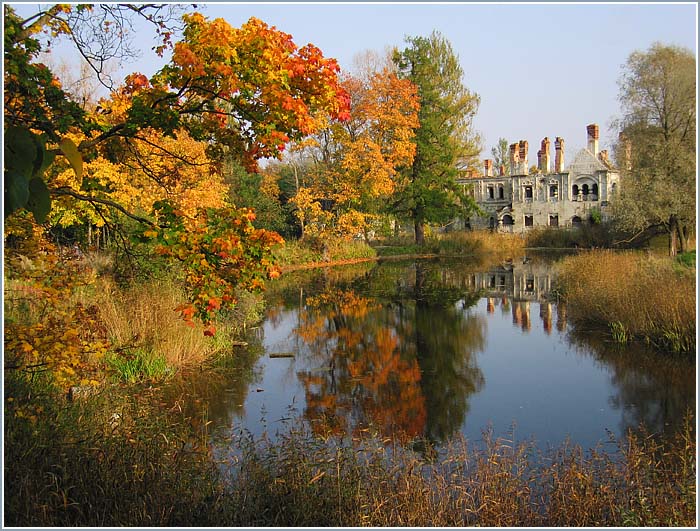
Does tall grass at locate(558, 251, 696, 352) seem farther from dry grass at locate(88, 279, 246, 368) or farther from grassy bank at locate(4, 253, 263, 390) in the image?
dry grass at locate(88, 279, 246, 368)

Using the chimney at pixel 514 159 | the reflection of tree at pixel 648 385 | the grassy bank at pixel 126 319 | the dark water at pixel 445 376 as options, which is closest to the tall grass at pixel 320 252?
the dark water at pixel 445 376

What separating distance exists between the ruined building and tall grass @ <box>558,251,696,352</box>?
1204 inches

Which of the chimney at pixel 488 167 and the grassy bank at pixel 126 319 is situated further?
the chimney at pixel 488 167

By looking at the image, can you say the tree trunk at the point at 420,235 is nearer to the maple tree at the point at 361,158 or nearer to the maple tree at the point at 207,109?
the maple tree at the point at 361,158

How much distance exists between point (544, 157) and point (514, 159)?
2.62 metres

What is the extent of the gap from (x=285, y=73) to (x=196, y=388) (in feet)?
20.9

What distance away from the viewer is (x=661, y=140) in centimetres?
2673

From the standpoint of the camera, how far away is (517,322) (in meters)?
17.7

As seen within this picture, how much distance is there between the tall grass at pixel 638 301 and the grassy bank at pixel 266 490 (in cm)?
704

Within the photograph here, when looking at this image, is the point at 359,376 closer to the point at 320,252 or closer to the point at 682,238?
the point at 682,238

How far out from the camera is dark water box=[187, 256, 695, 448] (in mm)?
9180

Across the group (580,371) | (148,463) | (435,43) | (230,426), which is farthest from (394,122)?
(148,463)

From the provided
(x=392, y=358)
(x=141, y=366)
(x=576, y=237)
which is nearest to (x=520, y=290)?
(x=392, y=358)

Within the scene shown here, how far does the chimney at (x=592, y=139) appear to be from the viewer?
50500mm
